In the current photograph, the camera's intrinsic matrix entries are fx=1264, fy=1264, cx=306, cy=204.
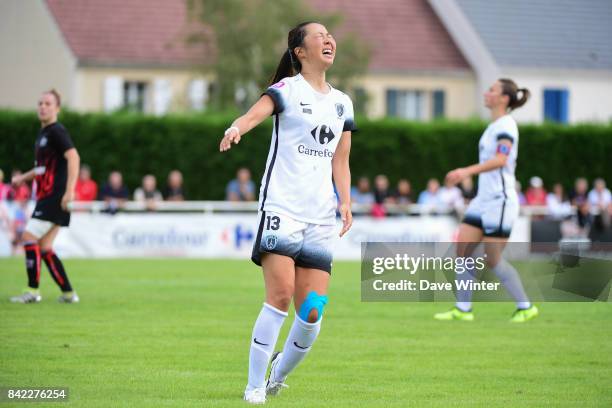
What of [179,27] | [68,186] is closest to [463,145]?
[179,27]

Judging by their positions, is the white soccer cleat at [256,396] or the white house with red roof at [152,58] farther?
the white house with red roof at [152,58]

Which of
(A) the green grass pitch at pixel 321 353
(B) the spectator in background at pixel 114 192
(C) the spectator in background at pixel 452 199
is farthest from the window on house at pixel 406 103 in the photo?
(A) the green grass pitch at pixel 321 353

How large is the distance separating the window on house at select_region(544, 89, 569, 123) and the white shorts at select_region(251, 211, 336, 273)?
40.3m

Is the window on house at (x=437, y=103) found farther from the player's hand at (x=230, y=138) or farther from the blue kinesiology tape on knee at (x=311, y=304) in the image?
the player's hand at (x=230, y=138)

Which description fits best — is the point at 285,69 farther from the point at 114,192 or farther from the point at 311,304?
the point at 114,192

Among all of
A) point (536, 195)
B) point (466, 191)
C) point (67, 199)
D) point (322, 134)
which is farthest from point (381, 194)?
point (322, 134)

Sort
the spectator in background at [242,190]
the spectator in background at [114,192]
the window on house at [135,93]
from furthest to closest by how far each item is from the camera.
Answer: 1. the window on house at [135,93]
2. the spectator in background at [242,190]
3. the spectator in background at [114,192]

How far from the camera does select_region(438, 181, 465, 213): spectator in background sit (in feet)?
94.4

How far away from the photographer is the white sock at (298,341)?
834 centimetres

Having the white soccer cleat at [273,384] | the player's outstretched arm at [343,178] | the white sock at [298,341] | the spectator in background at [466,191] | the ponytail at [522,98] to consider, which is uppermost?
the ponytail at [522,98]

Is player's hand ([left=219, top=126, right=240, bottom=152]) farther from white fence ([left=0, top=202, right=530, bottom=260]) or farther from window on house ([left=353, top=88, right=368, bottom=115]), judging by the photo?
window on house ([left=353, top=88, right=368, bottom=115])

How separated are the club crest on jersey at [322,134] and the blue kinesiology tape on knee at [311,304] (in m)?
1.01

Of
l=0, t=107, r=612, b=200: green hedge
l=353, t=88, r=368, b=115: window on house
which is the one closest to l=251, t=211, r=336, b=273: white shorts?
l=0, t=107, r=612, b=200: green hedge

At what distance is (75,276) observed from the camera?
2031 centimetres
